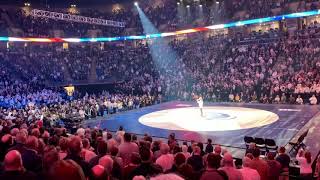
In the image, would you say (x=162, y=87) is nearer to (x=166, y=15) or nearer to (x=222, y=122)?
(x=222, y=122)

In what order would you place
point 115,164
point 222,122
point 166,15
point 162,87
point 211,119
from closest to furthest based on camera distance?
point 115,164
point 222,122
point 211,119
point 162,87
point 166,15

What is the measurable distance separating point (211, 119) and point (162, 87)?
→ 13587mm

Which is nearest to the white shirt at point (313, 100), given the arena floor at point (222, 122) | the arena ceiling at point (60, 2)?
the arena floor at point (222, 122)

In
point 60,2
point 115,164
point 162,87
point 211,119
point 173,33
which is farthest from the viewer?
point 60,2

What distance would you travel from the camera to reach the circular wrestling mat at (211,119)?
57.1ft

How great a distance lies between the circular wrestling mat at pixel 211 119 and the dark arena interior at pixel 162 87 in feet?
0.24

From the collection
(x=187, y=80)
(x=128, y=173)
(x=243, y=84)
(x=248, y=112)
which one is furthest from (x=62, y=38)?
(x=128, y=173)

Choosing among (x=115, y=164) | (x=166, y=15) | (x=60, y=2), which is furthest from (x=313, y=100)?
(x=60, y=2)

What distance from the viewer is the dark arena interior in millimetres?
6836

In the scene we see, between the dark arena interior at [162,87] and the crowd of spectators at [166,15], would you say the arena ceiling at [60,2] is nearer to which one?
the dark arena interior at [162,87]

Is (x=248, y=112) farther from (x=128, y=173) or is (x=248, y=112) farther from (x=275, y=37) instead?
(x=128, y=173)

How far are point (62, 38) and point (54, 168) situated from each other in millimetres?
39284

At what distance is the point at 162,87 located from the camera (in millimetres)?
32781

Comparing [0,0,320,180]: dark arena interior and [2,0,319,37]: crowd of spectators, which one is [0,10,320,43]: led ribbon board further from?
[2,0,319,37]: crowd of spectators
